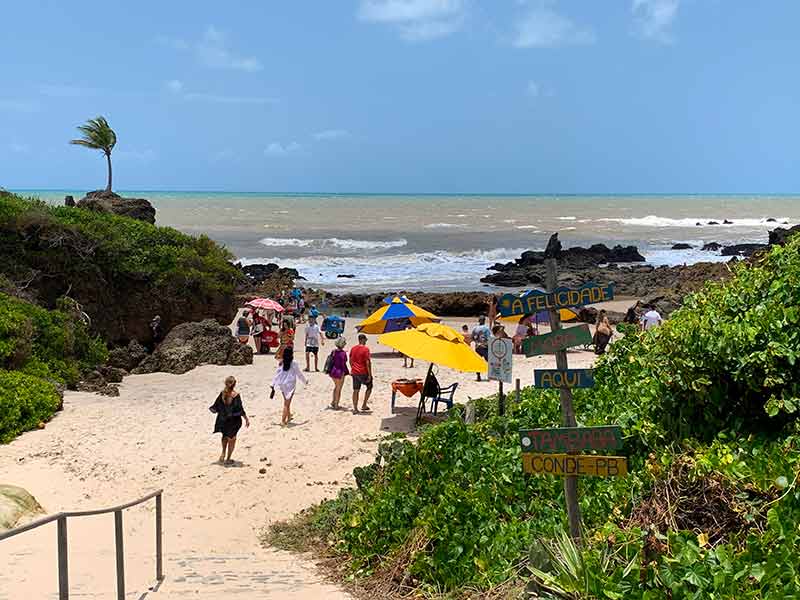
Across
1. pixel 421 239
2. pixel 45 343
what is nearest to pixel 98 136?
pixel 45 343

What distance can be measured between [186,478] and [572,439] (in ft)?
22.1

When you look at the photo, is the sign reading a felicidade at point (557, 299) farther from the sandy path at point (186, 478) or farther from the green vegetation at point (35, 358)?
the green vegetation at point (35, 358)

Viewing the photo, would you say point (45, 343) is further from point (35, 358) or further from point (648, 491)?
point (648, 491)

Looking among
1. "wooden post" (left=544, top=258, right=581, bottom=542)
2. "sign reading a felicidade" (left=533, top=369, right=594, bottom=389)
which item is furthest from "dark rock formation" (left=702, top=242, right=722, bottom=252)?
"sign reading a felicidade" (left=533, top=369, right=594, bottom=389)

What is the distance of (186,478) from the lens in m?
10.5

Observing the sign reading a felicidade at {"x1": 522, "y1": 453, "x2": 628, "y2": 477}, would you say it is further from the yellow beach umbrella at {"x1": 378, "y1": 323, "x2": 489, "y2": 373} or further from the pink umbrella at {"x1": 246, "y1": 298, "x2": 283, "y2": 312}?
the pink umbrella at {"x1": 246, "y1": 298, "x2": 283, "y2": 312}

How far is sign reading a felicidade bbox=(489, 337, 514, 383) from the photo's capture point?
35.3 ft

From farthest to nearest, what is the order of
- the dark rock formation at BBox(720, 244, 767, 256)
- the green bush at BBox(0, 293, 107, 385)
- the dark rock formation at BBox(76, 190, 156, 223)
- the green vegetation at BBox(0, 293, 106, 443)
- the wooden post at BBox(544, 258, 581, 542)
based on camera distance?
1. the dark rock formation at BBox(720, 244, 767, 256)
2. the dark rock formation at BBox(76, 190, 156, 223)
3. the green bush at BBox(0, 293, 107, 385)
4. the green vegetation at BBox(0, 293, 106, 443)
5. the wooden post at BBox(544, 258, 581, 542)

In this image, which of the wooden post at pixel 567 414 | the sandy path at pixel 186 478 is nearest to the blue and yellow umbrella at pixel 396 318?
the sandy path at pixel 186 478

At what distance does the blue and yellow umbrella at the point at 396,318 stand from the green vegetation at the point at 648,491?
31.1 ft

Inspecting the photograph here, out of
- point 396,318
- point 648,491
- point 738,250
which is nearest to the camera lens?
point 648,491

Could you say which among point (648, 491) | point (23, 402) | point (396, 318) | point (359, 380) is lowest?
point (23, 402)

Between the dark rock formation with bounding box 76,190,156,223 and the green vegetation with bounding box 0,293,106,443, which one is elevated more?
the dark rock formation with bounding box 76,190,156,223

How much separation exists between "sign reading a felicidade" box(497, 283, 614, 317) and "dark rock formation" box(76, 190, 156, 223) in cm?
2401
